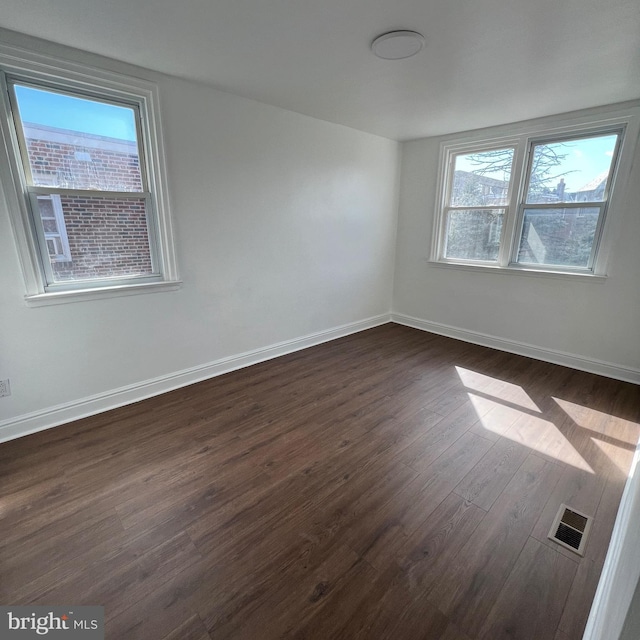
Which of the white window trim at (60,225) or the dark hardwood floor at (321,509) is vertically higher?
the white window trim at (60,225)

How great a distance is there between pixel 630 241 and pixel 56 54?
462 cm

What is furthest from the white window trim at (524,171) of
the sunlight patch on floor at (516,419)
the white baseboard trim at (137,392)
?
the white baseboard trim at (137,392)

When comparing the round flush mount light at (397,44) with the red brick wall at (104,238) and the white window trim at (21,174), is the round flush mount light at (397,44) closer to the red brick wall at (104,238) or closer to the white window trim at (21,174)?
the white window trim at (21,174)

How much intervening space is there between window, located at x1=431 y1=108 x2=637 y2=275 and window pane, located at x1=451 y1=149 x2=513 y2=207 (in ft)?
0.03

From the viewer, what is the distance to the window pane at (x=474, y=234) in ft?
12.8

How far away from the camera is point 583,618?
1.29m

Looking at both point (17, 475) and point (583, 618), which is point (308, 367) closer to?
point (17, 475)

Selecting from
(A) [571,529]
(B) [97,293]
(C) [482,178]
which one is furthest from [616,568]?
(C) [482,178]

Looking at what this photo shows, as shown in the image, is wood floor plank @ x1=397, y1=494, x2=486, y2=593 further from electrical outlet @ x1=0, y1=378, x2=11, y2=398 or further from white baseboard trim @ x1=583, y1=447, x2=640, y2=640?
electrical outlet @ x1=0, y1=378, x2=11, y2=398

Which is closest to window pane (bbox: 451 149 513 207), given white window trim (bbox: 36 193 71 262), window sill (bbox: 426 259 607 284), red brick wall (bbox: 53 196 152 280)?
window sill (bbox: 426 259 607 284)

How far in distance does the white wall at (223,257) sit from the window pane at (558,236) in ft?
5.90

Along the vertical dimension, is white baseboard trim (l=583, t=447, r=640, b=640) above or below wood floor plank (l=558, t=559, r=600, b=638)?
above

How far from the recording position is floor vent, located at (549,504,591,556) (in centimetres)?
159

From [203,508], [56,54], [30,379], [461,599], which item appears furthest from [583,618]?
[56,54]
